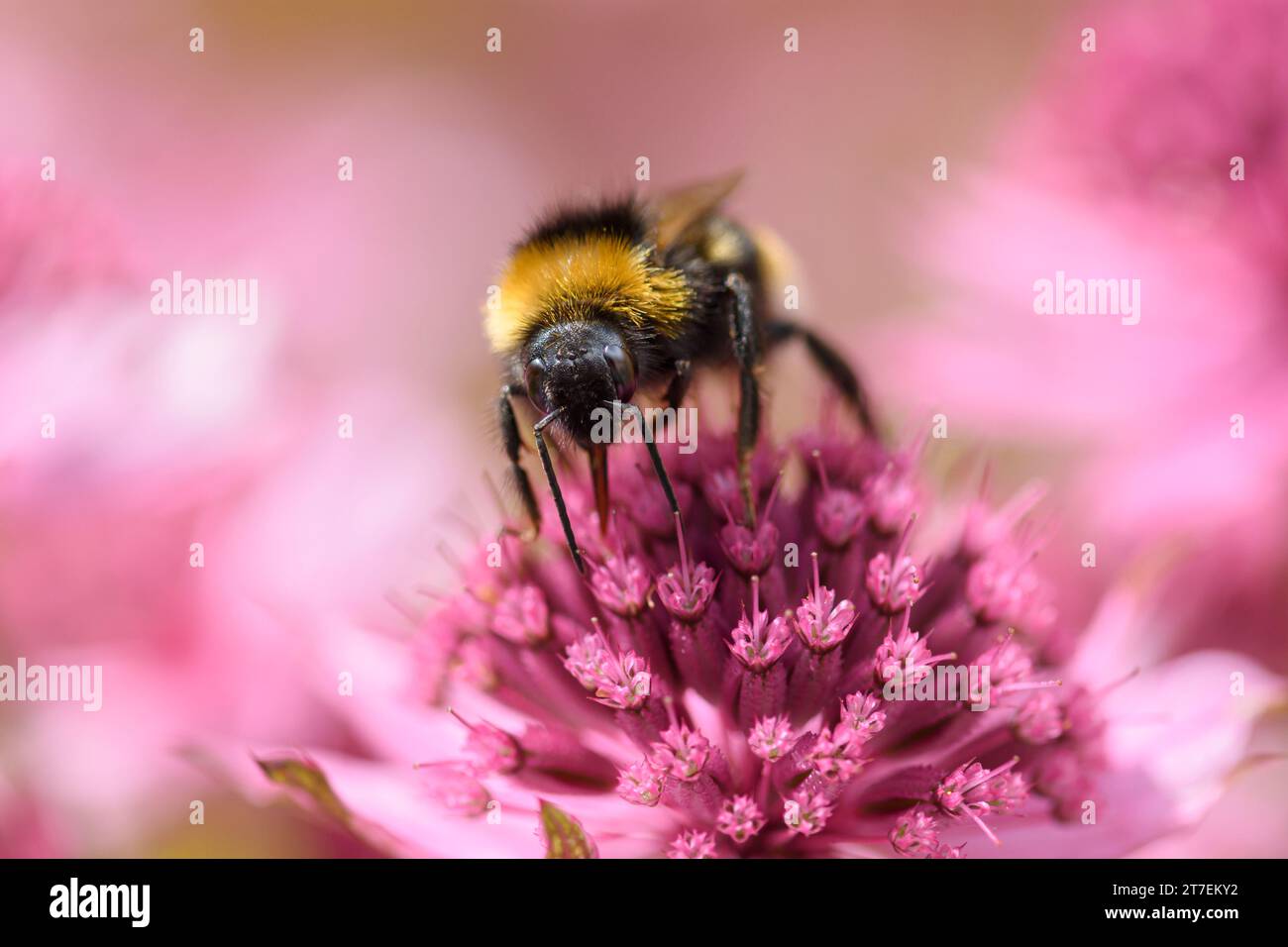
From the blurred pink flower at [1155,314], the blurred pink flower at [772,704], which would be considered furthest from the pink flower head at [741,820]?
the blurred pink flower at [1155,314]

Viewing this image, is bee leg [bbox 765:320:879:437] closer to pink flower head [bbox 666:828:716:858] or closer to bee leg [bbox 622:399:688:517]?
bee leg [bbox 622:399:688:517]

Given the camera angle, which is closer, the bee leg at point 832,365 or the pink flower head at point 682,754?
the pink flower head at point 682,754

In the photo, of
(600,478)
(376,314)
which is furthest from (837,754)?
(376,314)

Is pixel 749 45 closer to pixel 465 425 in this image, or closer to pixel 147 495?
pixel 465 425

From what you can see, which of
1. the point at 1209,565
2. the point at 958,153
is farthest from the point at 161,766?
the point at 958,153

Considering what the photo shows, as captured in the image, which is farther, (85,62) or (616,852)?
(85,62)

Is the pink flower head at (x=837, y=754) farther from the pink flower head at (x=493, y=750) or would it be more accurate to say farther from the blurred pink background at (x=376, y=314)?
the blurred pink background at (x=376, y=314)
